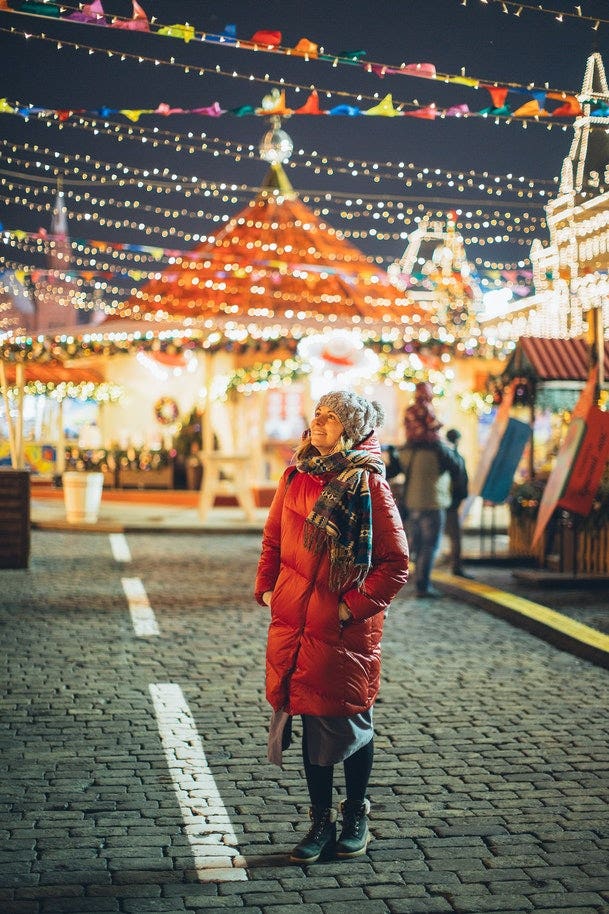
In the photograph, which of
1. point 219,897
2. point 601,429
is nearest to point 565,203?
point 601,429

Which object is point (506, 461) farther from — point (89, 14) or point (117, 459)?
point (117, 459)

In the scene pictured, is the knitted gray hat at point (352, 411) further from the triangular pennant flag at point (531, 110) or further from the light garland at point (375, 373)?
the light garland at point (375, 373)

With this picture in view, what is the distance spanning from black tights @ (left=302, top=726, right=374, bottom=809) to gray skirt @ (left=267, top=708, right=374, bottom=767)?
51 mm

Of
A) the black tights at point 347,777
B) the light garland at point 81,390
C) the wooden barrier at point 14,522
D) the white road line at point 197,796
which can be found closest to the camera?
the white road line at point 197,796

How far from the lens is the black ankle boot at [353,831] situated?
171 inches

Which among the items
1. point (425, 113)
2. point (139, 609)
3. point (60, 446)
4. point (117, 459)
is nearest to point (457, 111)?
point (425, 113)

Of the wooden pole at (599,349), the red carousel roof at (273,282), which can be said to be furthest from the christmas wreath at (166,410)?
the wooden pole at (599,349)

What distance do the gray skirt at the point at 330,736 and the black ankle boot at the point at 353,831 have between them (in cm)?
24

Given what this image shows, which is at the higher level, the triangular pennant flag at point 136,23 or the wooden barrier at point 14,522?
the triangular pennant flag at point 136,23

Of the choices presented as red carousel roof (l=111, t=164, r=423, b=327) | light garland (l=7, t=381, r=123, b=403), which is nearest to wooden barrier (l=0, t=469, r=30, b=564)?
red carousel roof (l=111, t=164, r=423, b=327)

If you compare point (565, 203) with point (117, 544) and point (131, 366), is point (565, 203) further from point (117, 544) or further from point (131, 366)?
point (131, 366)

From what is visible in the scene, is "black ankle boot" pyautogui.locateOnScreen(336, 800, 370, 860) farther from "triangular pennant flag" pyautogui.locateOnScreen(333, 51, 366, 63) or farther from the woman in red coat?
"triangular pennant flag" pyautogui.locateOnScreen(333, 51, 366, 63)

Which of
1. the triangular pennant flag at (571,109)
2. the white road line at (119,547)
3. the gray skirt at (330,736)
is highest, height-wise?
the triangular pennant flag at (571,109)

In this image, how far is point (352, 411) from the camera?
175 inches
